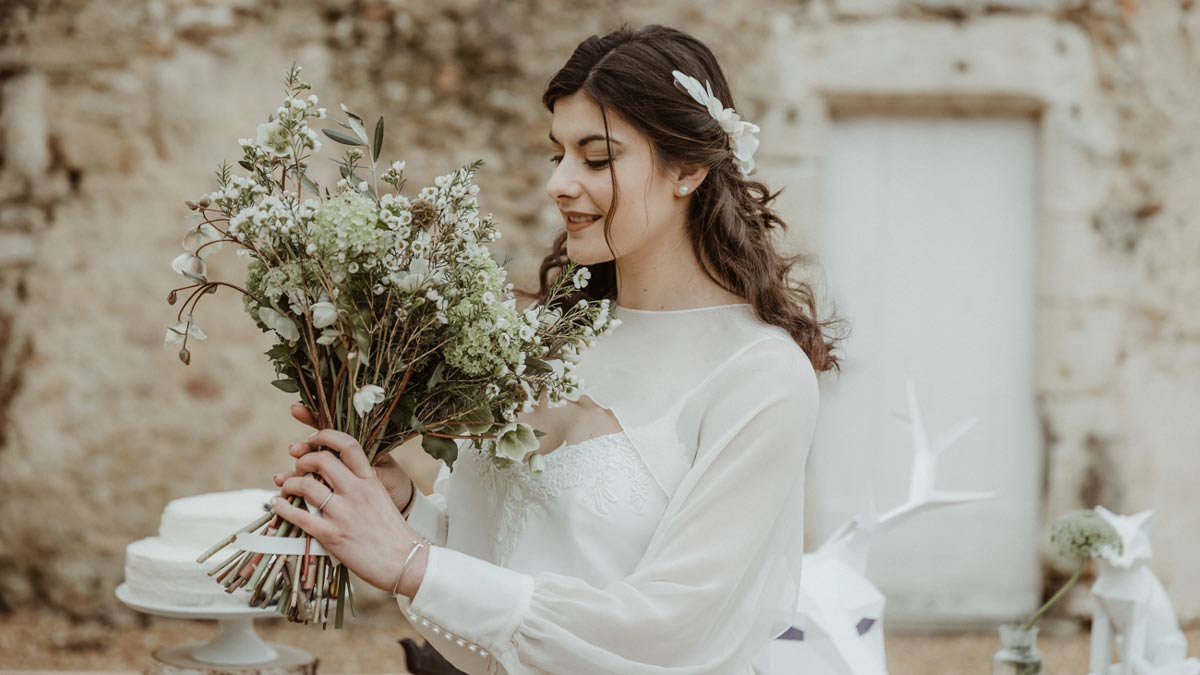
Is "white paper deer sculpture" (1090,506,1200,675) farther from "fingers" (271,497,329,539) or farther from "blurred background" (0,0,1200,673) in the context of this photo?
"blurred background" (0,0,1200,673)

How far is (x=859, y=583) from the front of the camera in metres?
2.96

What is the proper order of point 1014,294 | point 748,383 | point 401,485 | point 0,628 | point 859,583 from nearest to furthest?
point 748,383, point 401,485, point 859,583, point 0,628, point 1014,294

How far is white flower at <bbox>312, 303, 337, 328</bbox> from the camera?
1951 mm

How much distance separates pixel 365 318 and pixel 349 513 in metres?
0.30

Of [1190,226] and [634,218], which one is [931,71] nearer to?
[1190,226]

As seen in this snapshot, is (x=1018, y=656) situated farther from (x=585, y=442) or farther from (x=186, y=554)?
(x=186, y=554)

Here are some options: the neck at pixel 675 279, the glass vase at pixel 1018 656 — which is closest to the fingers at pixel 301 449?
the neck at pixel 675 279

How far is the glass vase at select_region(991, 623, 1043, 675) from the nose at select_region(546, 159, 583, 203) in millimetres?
1609

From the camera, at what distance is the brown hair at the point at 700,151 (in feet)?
7.46

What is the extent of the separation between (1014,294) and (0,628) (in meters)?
4.88

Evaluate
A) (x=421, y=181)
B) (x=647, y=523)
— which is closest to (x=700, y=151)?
(x=647, y=523)

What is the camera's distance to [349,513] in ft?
6.59

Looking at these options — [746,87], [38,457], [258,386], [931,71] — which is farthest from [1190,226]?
Answer: [38,457]

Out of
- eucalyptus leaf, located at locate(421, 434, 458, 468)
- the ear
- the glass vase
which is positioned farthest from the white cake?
the glass vase
